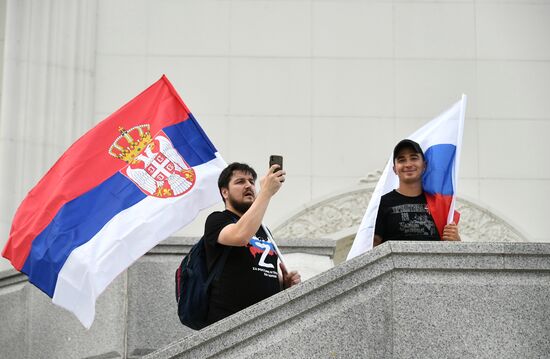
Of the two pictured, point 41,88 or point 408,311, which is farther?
point 41,88

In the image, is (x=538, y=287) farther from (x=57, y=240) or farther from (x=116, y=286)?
(x=116, y=286)

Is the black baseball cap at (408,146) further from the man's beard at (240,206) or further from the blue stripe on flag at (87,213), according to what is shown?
the blue stripe on flag at (87,213)

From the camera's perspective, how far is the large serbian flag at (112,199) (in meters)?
7.26

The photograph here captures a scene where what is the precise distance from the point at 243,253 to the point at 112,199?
1.37m

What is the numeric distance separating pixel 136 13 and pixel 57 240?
7.55 meters

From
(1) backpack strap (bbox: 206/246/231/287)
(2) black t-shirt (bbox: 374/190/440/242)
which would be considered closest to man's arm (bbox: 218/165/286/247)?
(1) backpack strap (bbox: 206/246/231/287)

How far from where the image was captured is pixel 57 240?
290 inches

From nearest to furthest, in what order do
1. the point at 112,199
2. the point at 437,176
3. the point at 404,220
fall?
the point at 404,220 < the point at 437,176 < the point at 112,199

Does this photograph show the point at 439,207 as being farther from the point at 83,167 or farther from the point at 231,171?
the point at 83,167

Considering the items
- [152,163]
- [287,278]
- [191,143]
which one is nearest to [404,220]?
[287,278]

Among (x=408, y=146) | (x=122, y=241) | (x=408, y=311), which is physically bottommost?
(x=408, y=311)

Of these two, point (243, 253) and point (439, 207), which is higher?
point (439, 207)

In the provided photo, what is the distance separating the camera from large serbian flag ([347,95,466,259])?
7273 millimetres

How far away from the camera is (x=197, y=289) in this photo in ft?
21.5
